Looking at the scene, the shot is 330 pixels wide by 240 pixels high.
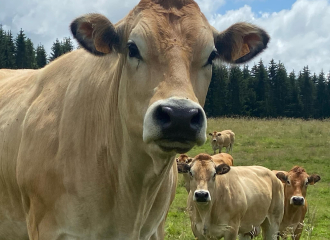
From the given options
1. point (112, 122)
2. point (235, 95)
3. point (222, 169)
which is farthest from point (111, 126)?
point (235, 95)

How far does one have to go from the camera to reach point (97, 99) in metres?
3.54

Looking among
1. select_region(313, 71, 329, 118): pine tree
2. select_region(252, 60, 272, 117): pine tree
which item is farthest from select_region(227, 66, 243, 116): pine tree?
select_region(313, 71, 329, 118): pine tree

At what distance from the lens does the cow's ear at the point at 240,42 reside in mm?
3510

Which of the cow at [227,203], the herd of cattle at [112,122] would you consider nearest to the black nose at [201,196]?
A: the cow at [227,203]

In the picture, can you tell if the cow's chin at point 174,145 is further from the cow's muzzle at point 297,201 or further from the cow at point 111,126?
the cow's muzzle at point 297,201

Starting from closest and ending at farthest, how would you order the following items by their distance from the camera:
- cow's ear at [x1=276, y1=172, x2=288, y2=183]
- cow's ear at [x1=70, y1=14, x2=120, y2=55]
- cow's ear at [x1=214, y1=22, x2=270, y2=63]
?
cow's ear at [x1=70, y1=14, x2=120, y2=55] → cow's ear at [x1=214, y1=22, x2=270, y2=63] → cow's ear at [x1=276, y1=172, x2=288, y2=183]

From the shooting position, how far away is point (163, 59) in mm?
2764

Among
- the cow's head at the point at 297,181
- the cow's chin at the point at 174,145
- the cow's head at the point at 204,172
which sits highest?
the cow's chin at the point at 174,145

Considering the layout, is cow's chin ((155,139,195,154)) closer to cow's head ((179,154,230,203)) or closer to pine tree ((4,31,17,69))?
cow's head ((179,154,230,203))

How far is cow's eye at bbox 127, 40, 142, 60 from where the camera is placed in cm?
295

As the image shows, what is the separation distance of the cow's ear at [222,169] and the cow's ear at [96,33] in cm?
616

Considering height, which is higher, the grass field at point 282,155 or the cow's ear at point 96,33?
the cow's ear at point 96,33

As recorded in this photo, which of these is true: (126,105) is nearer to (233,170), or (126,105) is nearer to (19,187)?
(19,187)

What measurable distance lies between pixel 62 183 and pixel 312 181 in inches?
357
